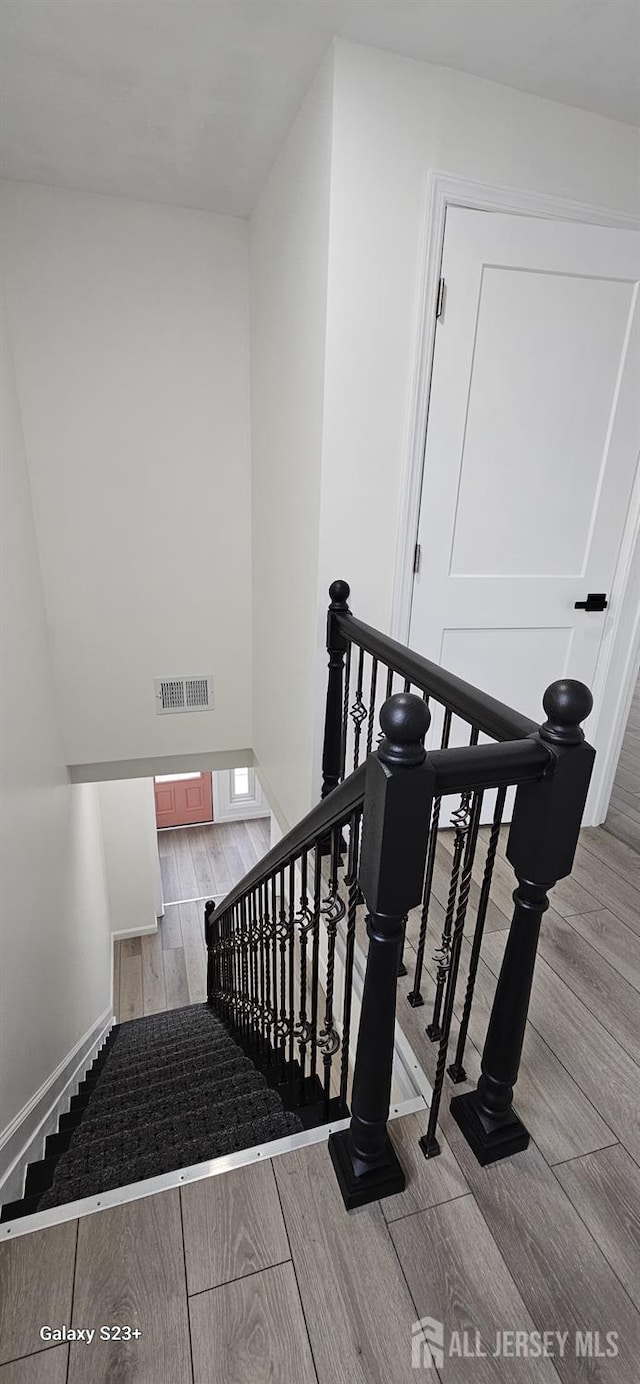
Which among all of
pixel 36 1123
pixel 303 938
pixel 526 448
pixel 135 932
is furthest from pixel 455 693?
pixel 135 932

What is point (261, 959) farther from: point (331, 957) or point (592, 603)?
point (592, 603)

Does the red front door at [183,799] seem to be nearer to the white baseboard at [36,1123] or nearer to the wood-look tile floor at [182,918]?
the wood-look tile floor at [182,918]

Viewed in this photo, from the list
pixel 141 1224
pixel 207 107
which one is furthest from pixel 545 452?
pixel 141 1224

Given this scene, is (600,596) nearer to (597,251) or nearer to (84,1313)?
(597,251)

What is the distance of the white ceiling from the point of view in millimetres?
1526

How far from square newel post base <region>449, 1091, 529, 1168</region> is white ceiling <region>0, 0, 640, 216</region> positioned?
99.3 inches

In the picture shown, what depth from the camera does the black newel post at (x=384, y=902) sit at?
87cm

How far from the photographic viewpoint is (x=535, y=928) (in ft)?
3.61

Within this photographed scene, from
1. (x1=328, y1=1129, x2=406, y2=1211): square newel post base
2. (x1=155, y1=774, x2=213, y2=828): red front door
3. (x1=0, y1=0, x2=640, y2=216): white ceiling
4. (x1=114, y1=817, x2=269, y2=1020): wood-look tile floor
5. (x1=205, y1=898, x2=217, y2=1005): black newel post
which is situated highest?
(x1=0, y1=0, x2=640, y2=216): white ceiling

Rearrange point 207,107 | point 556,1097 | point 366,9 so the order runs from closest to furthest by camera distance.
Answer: point 556,1097 → point 366,9 → point 207,107

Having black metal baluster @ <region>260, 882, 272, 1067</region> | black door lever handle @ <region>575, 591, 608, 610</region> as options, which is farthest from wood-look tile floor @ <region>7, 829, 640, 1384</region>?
black door lever handle @ <region>575, 591, 608, 610</region>

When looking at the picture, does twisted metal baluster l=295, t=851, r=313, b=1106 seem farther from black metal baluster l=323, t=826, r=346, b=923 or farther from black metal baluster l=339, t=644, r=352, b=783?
black metal baluster l=339, t=644, r=352, b=783

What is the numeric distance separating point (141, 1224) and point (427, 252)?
8.30 ft

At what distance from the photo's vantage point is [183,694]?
3396 millimetres
